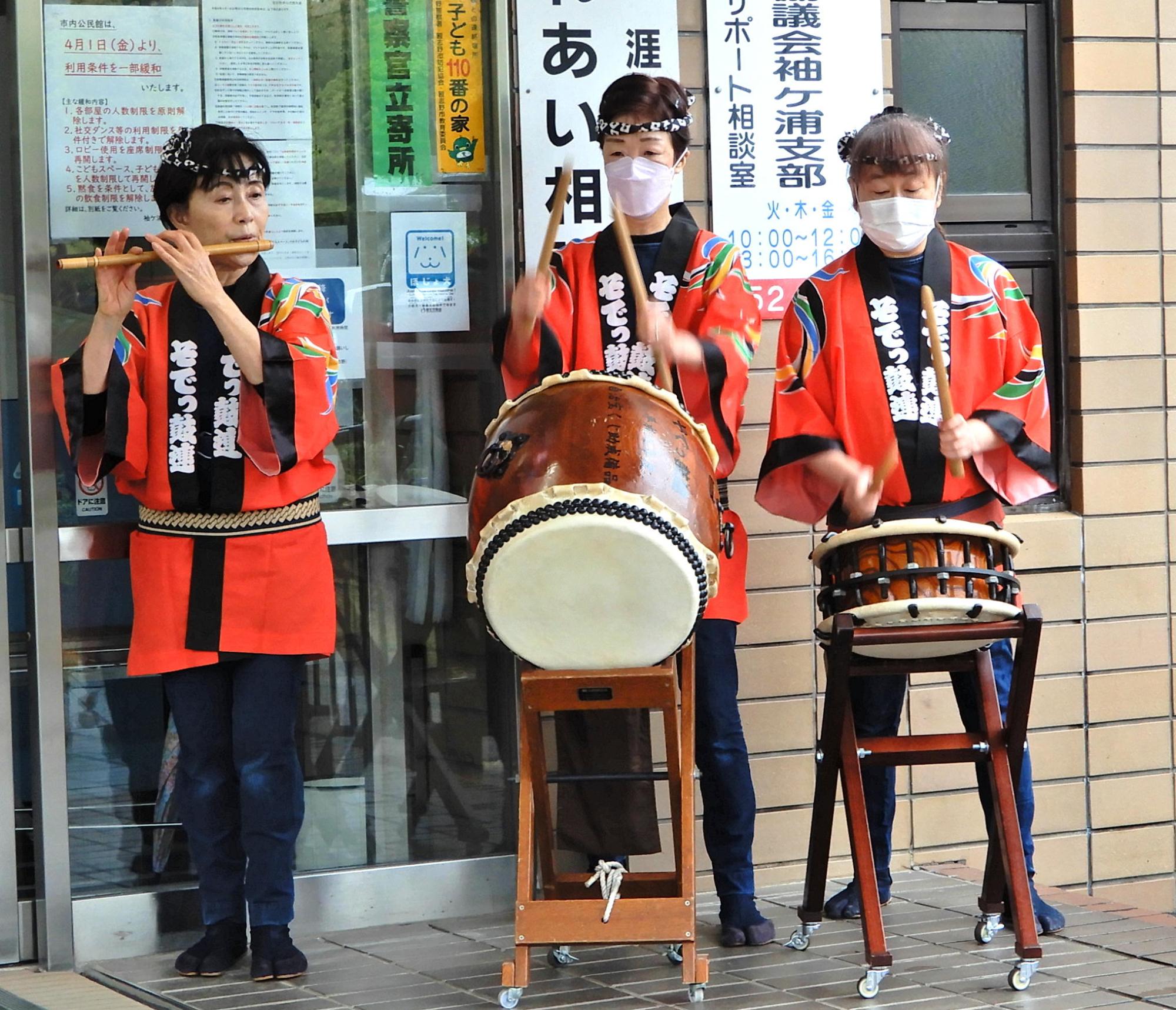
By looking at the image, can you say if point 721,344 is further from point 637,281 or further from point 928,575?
point 928,575

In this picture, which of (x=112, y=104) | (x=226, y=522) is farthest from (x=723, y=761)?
(x=112, y=104)

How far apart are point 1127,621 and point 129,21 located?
3.45 m

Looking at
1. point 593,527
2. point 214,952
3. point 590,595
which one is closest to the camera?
point 593,527

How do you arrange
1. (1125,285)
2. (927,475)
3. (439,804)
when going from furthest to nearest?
1. (1125,285)
2. (439,804)
3. (927,475)

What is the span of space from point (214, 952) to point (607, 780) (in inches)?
43.4

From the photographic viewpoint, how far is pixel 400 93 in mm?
4691

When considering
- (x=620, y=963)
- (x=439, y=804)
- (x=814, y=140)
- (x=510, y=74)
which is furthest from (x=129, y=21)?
(x=620, y=963)

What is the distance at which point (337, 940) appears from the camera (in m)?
4.50

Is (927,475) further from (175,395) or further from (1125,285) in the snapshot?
(175,395)

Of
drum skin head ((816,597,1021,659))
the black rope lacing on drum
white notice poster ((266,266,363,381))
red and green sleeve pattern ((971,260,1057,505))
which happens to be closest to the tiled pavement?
drum skin head ((816,597,1021,659))

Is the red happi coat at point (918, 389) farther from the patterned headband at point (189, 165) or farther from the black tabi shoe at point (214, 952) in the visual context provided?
the black tabi shoe at point (214, 952)

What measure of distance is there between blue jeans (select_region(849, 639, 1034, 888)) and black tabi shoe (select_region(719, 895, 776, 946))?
34 cm

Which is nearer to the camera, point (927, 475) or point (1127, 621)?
point (927, 475)

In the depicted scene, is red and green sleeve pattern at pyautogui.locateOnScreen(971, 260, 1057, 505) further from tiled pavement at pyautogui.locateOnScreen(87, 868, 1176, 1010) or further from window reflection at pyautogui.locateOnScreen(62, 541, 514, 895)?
window reflection at pyautogui.locateOnScreen(62, 541, 514, 895)
